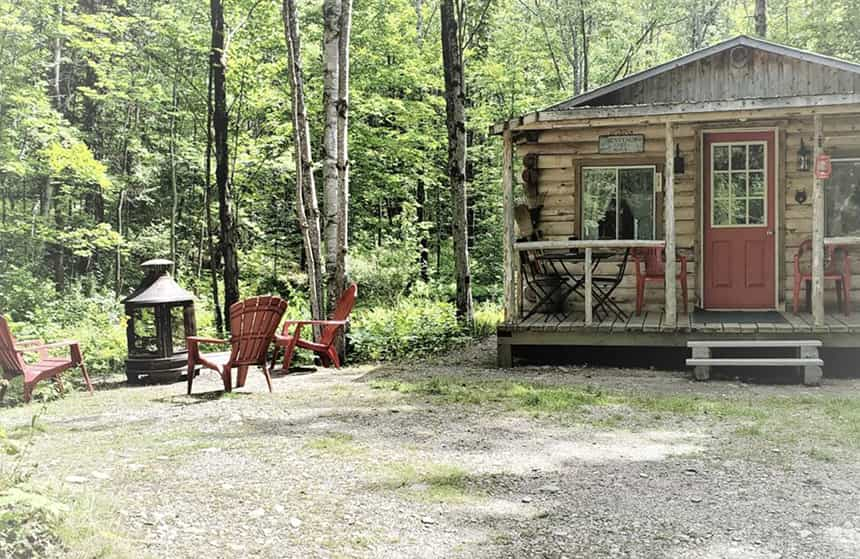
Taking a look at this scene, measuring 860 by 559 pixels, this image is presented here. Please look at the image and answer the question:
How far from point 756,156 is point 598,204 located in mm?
2045

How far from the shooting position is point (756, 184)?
373 inches

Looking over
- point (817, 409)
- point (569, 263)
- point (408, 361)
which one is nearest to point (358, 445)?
point (817, 409)

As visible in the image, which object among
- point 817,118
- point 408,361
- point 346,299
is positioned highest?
point 817,118

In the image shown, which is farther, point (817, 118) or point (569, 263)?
point (569, 263)

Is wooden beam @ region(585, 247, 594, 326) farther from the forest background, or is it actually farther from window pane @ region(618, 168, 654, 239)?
the forest background

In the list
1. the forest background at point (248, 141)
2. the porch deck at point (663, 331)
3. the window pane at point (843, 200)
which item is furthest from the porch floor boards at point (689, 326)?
the forest background at point (248, 141)

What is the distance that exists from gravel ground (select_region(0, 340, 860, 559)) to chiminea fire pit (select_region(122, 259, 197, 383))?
202cm

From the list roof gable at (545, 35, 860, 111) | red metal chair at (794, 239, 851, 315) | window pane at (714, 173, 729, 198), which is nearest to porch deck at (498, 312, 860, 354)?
red metal chair at (794, 239, 851, 315)

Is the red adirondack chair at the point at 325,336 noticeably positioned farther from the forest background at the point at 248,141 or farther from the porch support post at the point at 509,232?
the forest background at the point at 248,141

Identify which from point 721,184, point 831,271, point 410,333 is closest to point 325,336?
point 410,333

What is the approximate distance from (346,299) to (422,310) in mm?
4796

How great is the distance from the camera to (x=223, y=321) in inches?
593

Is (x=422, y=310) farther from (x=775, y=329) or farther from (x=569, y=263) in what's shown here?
(x=775, y=329)

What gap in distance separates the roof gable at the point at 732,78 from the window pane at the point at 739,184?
984 mm
